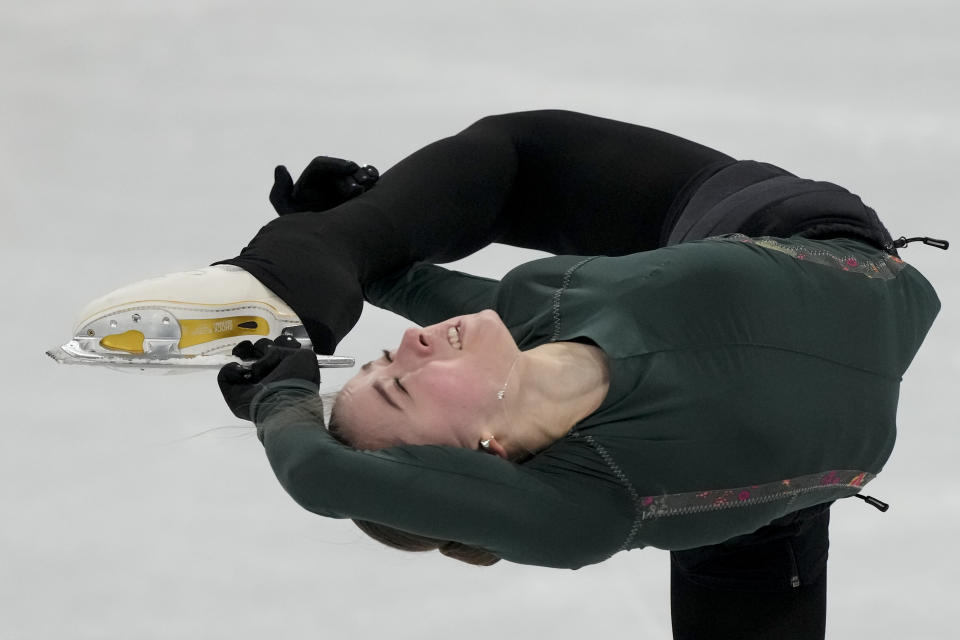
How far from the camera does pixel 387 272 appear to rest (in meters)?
2.46

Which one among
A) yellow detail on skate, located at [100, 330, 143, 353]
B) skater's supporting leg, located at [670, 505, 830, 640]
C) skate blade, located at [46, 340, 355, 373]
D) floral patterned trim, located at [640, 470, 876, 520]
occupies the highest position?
yellow detail on skate, located at [100, 330, 143, 353]

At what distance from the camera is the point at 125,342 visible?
2.21 m

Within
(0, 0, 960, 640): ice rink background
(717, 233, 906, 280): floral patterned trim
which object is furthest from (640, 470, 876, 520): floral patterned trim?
(0, 0, 960, 640): ice rink background

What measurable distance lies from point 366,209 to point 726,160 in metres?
0.68

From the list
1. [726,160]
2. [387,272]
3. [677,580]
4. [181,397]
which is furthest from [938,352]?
[181,397]

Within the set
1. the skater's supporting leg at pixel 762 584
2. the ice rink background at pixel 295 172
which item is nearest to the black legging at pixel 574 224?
the skater's supporting leg at pixel 762 584

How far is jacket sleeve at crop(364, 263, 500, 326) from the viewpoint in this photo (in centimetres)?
241

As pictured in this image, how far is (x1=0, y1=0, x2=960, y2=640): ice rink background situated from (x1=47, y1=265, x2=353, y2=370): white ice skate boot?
62 centimetres

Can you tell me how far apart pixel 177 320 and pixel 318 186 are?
1.26 feet

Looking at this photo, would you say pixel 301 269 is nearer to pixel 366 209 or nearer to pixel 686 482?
pixel 366 209

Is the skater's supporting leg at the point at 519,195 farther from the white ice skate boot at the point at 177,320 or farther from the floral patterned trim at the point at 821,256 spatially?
the floral patterned trim at the point at 821,256

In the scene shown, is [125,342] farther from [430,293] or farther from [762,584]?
[762,584]

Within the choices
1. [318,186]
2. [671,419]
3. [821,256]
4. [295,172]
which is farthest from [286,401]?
[295,172]

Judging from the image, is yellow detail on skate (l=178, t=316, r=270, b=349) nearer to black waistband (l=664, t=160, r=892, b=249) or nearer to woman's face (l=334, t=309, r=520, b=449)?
woman's face (l=334, t=309, r=520, b=449)
